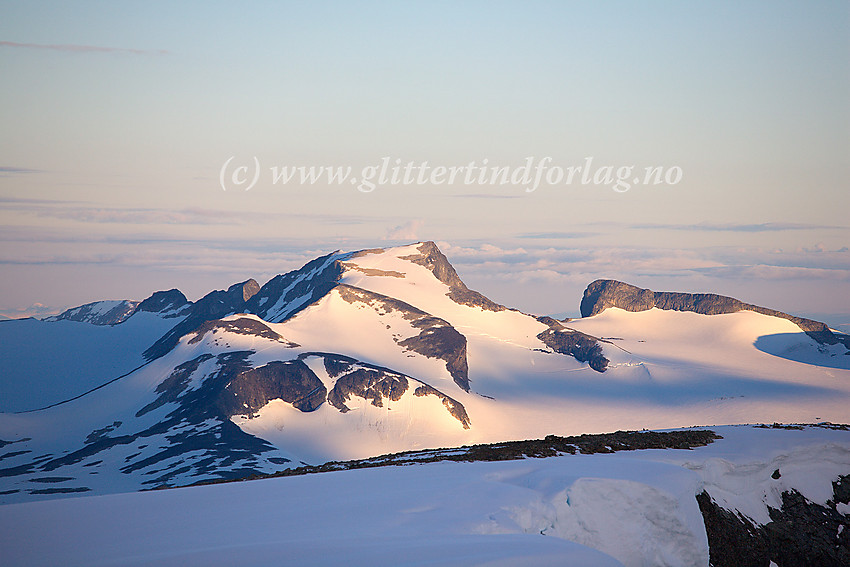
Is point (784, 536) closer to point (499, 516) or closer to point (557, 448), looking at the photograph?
point (557, 448)

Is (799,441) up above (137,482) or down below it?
above

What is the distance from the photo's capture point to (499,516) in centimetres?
2570

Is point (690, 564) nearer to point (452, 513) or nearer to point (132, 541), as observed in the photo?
point (452, 513)

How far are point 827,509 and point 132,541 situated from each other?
36114 millimetres

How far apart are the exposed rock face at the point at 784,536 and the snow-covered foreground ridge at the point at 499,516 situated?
72 mm

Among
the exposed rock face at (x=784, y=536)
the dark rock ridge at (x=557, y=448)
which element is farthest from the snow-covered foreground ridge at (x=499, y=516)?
the dark rock ridge at (x=557, y=448)

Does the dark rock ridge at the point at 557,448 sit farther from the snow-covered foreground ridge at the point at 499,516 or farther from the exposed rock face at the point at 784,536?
the exposed rock face at the point at 784,536

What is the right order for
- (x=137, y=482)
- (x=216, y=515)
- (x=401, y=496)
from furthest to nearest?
(x=137, y=482), (x=401, y=496), (x=216, y=515)

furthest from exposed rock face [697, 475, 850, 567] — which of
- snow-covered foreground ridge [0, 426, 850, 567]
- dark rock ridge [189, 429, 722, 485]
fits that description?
dark rock ridge [189, 429, 722, 485]

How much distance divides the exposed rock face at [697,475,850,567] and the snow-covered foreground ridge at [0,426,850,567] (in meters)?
0.07

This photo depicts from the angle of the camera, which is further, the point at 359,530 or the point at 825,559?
the point at 825,559

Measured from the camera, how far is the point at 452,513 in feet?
83.3

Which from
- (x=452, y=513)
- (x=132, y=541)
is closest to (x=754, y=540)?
(x=452, y=513)

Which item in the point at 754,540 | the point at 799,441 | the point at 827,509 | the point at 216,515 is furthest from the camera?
the point at 799,441
